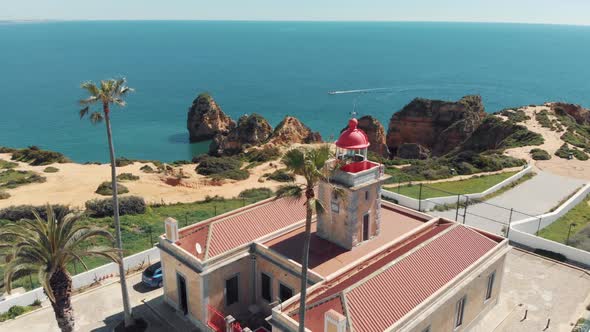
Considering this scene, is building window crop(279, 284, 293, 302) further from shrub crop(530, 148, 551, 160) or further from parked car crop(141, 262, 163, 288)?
shrub crop(530, 148, 551, 160)

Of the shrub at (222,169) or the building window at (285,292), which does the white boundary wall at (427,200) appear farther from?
the shrub at (222,169)

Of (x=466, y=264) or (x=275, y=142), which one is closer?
(x=466, y=264)

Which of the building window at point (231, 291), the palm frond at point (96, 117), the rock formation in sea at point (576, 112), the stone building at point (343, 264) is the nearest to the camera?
the stone building at point (343, 264)

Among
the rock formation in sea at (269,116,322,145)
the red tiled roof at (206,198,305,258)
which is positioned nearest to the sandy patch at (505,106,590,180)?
the rock formation in sea at (269,116,322,145)

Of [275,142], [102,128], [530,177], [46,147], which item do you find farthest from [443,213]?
[102,128]

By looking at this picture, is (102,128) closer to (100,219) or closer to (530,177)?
(100,219)

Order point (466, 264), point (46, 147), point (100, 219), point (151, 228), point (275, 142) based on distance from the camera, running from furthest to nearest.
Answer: point (46, 147) < point (275, 142) < point (100, 219) < point (151, 228) < point (466, 264)

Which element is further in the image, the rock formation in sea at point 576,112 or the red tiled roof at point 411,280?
Answer: the rock formation in sea at point 576,112

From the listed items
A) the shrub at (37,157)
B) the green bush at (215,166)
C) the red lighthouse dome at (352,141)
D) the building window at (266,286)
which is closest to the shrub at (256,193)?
the green bush at (215,166)
